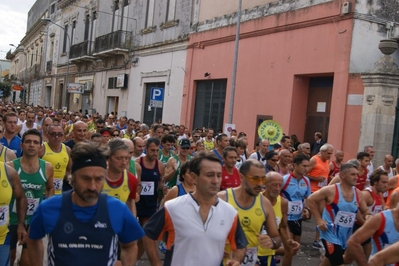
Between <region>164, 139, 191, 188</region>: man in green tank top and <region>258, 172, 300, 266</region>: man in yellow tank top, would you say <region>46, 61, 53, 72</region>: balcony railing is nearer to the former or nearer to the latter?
<region>164, 139, 191, 188</region>: man in green tank top

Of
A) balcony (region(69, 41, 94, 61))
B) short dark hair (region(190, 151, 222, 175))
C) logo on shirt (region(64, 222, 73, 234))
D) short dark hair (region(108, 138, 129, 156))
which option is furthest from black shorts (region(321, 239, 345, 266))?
balcony (region(69, 41, 94, 61))

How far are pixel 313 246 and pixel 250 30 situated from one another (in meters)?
11.6

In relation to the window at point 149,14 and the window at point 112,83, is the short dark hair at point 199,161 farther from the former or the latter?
the window at point 112,83

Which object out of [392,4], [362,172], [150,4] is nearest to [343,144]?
[392,4]

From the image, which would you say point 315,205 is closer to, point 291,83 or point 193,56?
point 291,83

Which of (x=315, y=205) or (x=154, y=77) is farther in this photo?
(x=154, y=77)

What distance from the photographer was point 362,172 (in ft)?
31.5

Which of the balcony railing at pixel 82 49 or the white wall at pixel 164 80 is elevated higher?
the balcony railing at pixel 82 49

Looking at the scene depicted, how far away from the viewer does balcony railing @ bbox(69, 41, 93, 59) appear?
119 feet

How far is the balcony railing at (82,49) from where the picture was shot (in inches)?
1423

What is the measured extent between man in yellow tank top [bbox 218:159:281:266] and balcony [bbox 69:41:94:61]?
31719mm

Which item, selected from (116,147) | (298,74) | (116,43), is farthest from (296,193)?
(116,43)

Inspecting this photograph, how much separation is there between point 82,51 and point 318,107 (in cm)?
2434

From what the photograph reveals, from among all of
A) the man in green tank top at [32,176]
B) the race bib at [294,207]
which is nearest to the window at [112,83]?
the race bib at [294,207]
